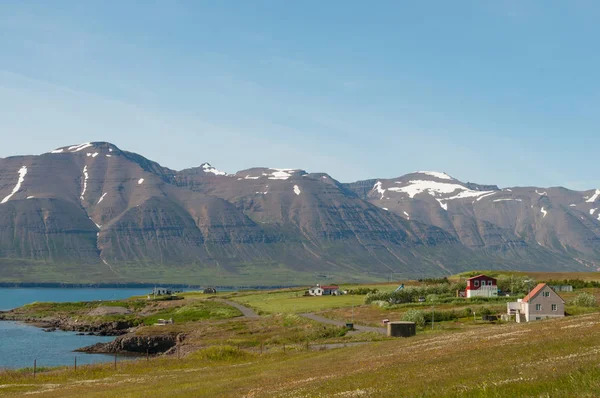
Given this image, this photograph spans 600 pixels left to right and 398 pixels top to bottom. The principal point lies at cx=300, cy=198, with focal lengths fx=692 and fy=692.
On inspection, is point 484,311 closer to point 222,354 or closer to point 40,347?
point 222,354

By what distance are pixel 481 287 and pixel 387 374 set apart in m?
107

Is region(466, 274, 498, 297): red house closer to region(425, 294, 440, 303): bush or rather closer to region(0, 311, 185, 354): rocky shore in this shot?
region(425, 294, 440, 303): bush

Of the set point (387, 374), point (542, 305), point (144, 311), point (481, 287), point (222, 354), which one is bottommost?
point (144, 311)

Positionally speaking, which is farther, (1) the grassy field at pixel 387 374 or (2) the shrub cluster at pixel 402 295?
(2) the shrub cluster at pixel 402 295

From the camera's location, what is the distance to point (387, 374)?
32.1 metres

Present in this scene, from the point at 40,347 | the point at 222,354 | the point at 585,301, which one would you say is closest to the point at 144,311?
the point at 40,347

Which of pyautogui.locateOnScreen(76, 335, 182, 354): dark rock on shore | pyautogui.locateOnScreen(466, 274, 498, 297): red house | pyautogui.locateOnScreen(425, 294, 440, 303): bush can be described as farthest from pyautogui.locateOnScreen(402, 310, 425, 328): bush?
pyautogui.locateOnScreen(466, 274, 498, 297): red house

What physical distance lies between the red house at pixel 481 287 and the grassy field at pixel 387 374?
262 ft

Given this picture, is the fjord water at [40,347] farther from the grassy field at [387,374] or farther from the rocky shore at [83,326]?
the grassy field at [387,374]

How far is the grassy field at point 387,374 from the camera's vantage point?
75.9 feet

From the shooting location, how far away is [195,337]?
101625 millimetres

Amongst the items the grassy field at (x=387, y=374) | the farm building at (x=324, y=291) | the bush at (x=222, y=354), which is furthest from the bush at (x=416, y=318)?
the farm building at (x=324, y=291)

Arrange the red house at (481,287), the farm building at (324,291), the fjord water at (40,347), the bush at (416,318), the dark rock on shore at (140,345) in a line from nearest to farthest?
the bush at (416,318) < the fjord water at (40,347) < the dark rock on shore at (140,345) < the red house at (481,287) < the farm building at (324,291)

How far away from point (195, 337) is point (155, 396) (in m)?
65.8
